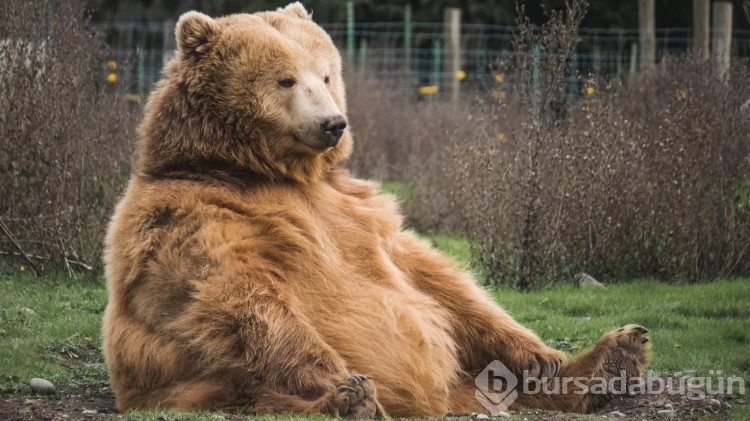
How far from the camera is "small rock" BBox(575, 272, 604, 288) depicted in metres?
9.69

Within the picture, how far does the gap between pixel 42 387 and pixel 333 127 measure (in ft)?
7.10

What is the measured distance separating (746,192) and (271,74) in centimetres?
655

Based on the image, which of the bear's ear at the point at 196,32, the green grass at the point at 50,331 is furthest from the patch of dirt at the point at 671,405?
the green grass at the point at 50,331

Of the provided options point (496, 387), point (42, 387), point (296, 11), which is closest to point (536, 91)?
point (296, 11)

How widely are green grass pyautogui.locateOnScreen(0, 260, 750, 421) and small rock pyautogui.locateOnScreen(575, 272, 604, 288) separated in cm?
15

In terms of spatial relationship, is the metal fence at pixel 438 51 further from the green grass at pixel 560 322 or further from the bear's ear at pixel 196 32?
the bear's ear at pixel 196 32

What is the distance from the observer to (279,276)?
513cm

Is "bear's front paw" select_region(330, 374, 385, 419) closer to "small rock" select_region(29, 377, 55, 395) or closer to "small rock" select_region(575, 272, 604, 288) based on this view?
"small rock" select_region(29, 377, 55, 395)

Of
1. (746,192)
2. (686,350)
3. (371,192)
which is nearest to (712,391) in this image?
(686,350)

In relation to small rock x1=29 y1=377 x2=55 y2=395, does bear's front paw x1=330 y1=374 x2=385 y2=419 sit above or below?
above

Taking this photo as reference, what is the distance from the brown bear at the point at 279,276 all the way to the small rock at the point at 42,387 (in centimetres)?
69

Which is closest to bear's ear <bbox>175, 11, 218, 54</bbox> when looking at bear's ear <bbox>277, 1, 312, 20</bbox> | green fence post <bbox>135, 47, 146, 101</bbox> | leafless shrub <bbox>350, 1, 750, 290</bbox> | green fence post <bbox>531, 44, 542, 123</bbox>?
bear's ear <bbox>277, 1, 312, 20</bbox>

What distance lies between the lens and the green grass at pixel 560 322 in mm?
6695

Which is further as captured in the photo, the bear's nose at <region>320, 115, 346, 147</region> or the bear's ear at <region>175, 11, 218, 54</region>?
the bear's ear at <region>175, 11, 218, 54</region>
